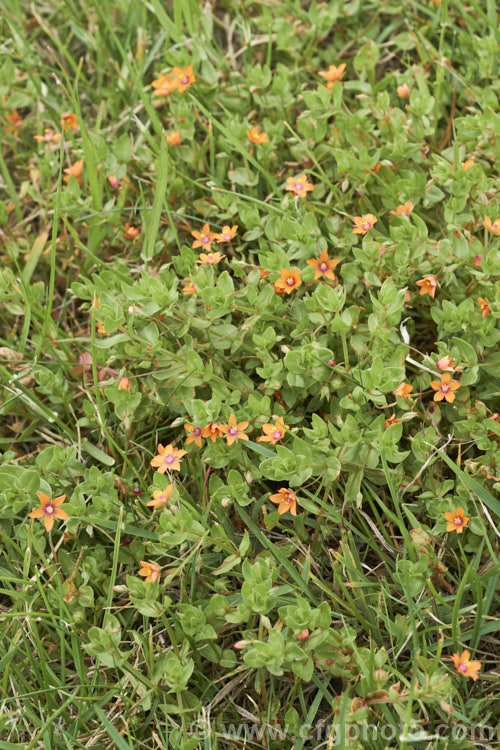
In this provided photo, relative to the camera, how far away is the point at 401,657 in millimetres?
2691

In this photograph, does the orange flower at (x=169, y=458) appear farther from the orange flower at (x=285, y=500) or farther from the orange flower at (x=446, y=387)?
the orange flower at (x=446, y=387)

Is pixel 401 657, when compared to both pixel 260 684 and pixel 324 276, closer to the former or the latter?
pixel 260 684

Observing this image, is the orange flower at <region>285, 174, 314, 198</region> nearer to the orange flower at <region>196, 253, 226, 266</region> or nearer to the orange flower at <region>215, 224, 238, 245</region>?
the orange flower at <region>215, 224, 238, 245</region>

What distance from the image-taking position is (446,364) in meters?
2.84

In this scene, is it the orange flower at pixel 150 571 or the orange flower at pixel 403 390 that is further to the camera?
the orange flower at pixel 403 390

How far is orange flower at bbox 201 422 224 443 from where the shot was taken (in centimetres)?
282

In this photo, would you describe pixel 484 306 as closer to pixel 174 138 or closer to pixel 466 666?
pixel 466 666

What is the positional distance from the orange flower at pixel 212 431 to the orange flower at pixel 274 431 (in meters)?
0.17

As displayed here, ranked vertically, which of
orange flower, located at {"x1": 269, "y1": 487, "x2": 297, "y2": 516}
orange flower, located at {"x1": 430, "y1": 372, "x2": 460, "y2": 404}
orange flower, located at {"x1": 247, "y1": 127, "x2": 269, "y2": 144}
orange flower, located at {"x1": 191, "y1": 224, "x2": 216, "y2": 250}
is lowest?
orange flower, located at {"x1": 269, "y1": 487, "x2": 297, "y2": 516}

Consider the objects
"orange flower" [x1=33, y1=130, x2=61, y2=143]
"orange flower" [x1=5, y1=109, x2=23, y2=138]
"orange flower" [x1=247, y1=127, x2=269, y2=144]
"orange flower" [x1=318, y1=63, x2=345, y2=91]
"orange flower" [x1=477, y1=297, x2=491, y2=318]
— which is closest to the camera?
"orange flower" [x1=477, y1=297, x2=491, y2=318]

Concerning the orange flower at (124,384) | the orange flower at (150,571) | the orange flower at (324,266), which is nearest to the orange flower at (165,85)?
the orange flower at (324,266)

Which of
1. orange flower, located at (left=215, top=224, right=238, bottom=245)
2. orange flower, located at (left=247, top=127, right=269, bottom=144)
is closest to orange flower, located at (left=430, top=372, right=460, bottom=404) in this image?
orange flower, located at (left=215, top=224, right=238, bottom=245)

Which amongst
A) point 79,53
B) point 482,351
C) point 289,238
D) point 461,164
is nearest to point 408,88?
point 461,164

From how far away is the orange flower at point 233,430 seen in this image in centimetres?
281
